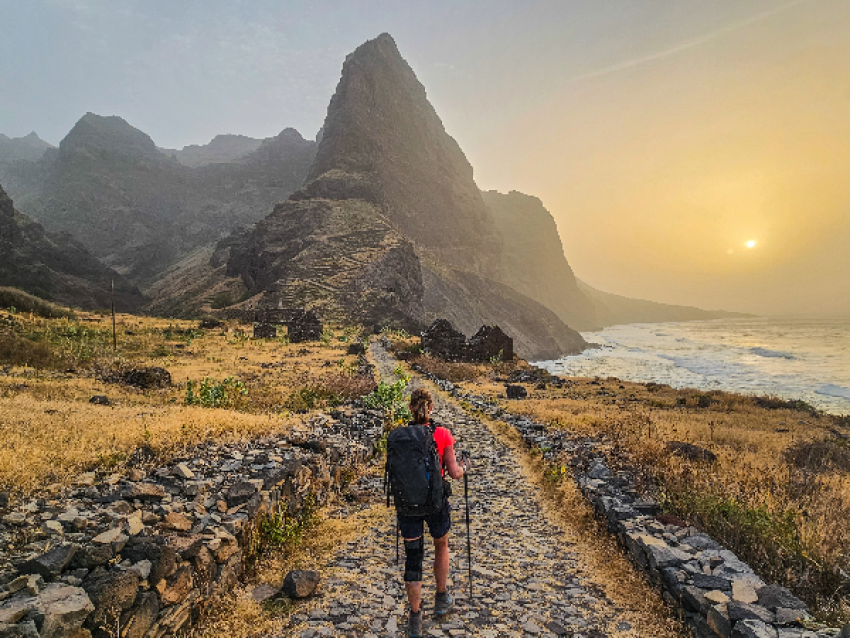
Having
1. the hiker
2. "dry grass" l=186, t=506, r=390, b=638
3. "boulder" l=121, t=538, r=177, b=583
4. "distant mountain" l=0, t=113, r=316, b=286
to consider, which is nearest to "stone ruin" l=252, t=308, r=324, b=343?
"dry grass" l=186, t=506, r=390, b=638

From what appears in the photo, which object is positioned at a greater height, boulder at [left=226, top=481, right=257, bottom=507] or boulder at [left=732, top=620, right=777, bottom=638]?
boulder at [left=226, top=481, right=257, bottom=507]

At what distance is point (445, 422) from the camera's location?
53.3ft

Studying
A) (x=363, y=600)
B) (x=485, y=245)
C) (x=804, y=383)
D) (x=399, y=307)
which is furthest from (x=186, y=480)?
(x=485, y=245)

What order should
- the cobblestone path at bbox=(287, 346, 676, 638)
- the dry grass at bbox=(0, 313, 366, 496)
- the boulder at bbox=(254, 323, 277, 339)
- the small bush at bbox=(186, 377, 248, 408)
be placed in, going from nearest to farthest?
the cobblestone path at bbox=(287, 346, 676, 638), the dry grass at bbox=(0, 313, 366, 496), the small bush at bbox=(186, 377, 248, 408), the boulder at bbox=(254, 323, 277, 339)

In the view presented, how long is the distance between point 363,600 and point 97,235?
20989 cm

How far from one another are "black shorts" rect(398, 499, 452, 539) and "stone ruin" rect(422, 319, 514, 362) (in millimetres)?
36637

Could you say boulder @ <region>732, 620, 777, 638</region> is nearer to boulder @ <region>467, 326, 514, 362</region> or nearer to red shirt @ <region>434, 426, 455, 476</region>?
red shirt @ <region>434, 426, 455, 476</region>

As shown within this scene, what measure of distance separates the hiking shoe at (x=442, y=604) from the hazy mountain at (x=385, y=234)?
65.4 m

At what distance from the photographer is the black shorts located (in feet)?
16.0

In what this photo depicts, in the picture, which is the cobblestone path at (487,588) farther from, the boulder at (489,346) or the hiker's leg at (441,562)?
the boulder at (489,346)

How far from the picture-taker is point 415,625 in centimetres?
473

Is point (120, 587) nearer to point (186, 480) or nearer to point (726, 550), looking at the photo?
point (186, 480)

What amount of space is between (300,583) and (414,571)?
1.65 m

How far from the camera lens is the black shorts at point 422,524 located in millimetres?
4867
